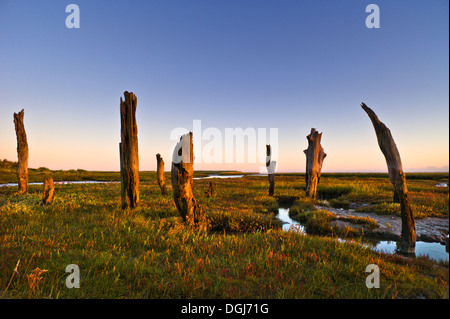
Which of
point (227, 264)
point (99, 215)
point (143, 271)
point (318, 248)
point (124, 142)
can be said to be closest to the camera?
point (143, 271)

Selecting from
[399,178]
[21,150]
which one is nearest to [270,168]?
[399,178]

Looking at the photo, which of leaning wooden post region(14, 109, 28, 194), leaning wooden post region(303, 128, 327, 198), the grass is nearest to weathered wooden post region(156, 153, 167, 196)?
leaning wooden post region(14, 109, 28, 194)

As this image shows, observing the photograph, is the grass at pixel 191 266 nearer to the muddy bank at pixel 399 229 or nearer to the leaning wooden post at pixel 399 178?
the leaning wooden post at pixel 399 178

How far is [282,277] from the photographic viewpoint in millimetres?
3840

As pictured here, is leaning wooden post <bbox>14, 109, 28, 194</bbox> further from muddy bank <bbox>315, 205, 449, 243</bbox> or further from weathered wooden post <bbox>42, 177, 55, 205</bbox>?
muddy bank <bbox>315, 205, 449, 243</bbox>

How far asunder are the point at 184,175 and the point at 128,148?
15.4 ft

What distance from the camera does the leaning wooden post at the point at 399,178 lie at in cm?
608

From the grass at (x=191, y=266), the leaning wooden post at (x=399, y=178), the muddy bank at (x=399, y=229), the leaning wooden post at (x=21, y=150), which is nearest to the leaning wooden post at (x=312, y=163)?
the muddy bank at (x=399, y=229)

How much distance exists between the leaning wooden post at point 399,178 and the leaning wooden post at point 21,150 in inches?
878

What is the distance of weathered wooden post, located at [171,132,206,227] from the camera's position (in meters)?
7.54

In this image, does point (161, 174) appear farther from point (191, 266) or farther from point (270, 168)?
point (191, 266)
